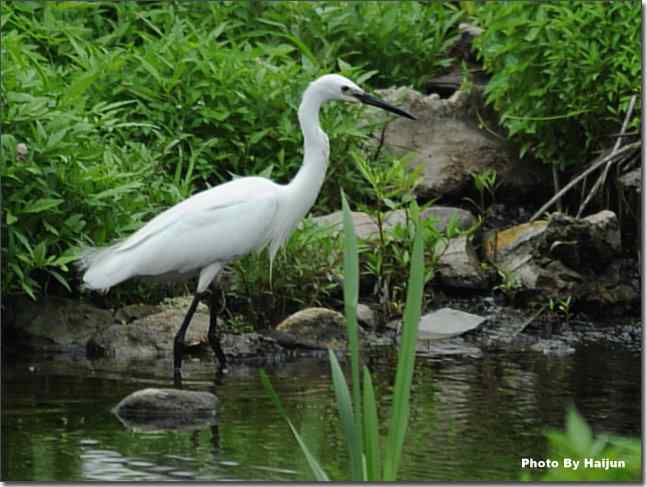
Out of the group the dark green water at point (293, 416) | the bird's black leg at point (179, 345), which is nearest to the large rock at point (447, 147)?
the dark green water at point (293, 416)

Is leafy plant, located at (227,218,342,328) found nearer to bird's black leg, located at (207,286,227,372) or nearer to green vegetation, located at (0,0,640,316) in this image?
green vegetation, located at (0,0,640,316)

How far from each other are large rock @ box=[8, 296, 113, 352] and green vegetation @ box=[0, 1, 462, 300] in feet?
0.33

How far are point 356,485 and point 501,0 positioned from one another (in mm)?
6172

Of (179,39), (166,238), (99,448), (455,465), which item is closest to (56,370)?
(166,238)

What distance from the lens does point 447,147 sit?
8.70 m

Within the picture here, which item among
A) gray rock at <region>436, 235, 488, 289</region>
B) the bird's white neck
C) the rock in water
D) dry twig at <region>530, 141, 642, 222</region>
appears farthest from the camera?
dry twig at <region>530, 141, 642, 222</region>

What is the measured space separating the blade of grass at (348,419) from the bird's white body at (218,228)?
11.0ft

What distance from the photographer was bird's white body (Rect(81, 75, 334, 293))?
20.1 ft

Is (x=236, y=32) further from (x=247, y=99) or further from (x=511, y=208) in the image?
(x=511, y=208)

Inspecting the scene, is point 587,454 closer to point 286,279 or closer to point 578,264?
point 286,279

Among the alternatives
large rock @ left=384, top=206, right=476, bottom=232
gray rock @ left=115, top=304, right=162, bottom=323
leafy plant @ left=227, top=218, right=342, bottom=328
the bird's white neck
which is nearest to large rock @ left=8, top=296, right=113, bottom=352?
gray rock @ left=115, top=304, right=162, bottom=323

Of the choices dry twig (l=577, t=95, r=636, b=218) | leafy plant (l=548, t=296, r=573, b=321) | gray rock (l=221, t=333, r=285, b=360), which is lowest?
gray rock (l=221, t=333, r=285, b=360)

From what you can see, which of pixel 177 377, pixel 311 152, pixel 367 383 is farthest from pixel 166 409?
pixel 367 383

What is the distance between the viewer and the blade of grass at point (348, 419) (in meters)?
2.73
